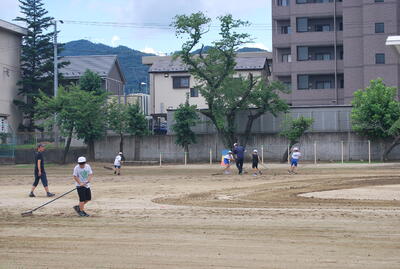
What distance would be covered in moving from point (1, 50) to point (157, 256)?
53.7 meters

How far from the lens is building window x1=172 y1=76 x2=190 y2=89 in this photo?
67.2 m

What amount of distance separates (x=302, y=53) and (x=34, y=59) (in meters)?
27.1

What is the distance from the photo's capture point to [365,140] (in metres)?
47.7

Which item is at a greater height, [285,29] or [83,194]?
[285,29]

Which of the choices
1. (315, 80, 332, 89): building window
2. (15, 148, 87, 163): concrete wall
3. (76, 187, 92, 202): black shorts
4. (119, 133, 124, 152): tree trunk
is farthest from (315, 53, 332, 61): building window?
(76, 187, 92, 202): black shorts

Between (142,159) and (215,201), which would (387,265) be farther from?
(142,159)

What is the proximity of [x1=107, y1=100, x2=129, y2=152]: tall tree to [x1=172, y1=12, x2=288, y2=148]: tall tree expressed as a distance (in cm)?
683

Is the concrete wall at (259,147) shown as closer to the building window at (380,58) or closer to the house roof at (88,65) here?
the building window at (380,58)

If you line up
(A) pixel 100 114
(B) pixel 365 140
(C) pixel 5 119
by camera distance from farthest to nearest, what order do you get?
1. (C) pixel 5 119
2. (A) pixel 100 114
3. (B) pixel 365 140

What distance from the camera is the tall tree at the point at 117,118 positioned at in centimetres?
5072

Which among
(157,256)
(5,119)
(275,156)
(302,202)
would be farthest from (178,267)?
(5,119)

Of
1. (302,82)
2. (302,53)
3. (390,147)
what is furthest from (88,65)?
(390,147)

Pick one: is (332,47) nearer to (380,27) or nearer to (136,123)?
(380,27)

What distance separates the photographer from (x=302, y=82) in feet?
210
